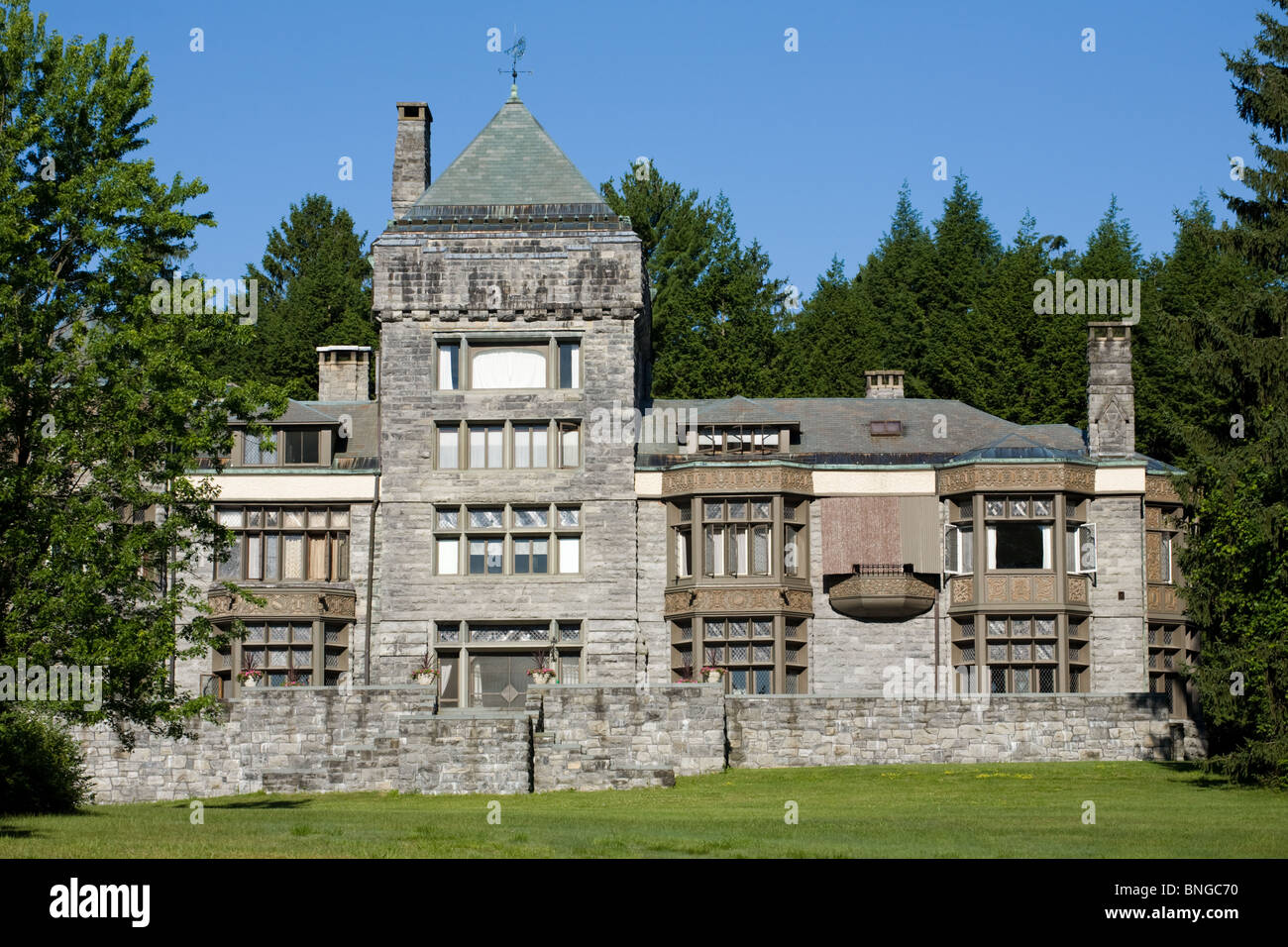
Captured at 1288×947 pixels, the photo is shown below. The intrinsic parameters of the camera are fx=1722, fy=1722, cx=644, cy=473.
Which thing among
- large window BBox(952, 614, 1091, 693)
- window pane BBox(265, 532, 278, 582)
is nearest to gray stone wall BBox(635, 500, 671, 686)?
large window BBox(952, 614, 1091, 693)

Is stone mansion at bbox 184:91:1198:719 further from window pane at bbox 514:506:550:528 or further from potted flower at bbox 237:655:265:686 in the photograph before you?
potted flower at bbox 237:655:265:686

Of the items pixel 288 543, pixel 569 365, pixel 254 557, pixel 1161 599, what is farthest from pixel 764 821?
pixel 254 557

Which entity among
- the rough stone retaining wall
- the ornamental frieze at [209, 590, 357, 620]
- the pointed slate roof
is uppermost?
the pointed slate roof

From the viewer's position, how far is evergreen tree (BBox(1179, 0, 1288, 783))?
1177 inches

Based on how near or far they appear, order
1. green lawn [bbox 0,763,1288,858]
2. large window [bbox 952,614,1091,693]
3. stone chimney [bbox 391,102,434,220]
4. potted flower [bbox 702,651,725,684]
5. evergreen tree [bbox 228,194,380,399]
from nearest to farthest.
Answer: green lawn [bbox 0,763,1288,858] < potted flower [bbox 702,651,725,684] < large window [bbox 952,614,1091,693] < stone chimney [bbox 391,102,434,220] < evergreen tree [bbox 228,194,380,399]

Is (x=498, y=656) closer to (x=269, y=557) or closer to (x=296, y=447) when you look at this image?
(x=269, y=557)

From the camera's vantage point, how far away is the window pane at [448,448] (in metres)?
43.4

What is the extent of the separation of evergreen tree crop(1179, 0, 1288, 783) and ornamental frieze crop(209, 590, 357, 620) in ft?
67.1

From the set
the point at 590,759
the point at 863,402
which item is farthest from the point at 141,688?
the point at 863,402

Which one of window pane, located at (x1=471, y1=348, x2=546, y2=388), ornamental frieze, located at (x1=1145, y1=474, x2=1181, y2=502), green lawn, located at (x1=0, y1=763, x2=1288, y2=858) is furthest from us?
window pane, located at (x1=471, y1=348, x2=546, y2=388)

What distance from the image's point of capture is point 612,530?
42.8 meters

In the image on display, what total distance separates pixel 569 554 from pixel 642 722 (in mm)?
7725
